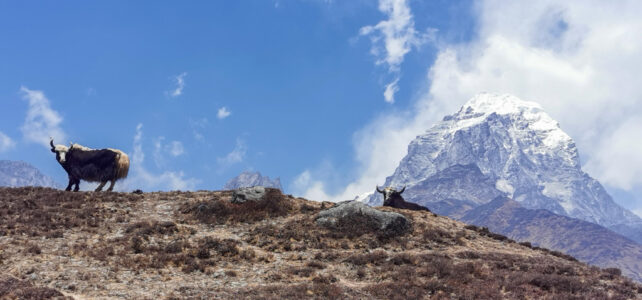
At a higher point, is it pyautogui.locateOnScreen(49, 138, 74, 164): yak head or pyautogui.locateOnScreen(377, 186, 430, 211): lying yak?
pyautogui.locateOnScreen(49, 138, 74, 164): yak head

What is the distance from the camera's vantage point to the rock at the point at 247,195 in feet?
101

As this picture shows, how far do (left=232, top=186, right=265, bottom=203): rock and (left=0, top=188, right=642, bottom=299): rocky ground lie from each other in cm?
60

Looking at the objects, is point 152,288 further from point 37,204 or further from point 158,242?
point 37,204

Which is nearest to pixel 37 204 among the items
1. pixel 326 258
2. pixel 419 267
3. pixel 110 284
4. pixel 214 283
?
pixel 110 284

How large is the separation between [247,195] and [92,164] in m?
13.1

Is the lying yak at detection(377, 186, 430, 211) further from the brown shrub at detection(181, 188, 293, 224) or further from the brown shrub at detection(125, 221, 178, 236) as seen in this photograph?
the brown shrub at detection(125, 221, 178, 236)

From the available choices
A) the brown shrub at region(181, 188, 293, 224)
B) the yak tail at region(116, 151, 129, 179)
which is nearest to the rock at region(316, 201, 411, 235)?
the brown shrub at region(181, 188, 293, 224)

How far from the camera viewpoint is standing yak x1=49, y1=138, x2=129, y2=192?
35.4 metres

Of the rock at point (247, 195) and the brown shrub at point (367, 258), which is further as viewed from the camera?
the rock at point (247, 195)

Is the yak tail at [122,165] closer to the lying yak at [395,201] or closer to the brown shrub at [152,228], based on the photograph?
the brown shrub at [152,228]

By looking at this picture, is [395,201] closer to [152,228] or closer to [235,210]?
[235,210]

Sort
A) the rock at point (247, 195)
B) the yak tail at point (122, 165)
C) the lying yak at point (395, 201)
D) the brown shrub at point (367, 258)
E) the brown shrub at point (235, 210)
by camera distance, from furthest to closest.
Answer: the lying yak at point (395, 201) < the yak tail at point (122, 165) < the rock at point (247, 195) < the brown shrub at point (235, 210) < the brown shrub at point (367, 258)

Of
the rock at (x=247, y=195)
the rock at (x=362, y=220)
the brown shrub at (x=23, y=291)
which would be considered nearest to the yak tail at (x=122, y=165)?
the rock at (x=247, y=195)

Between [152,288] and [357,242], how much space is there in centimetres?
1137
